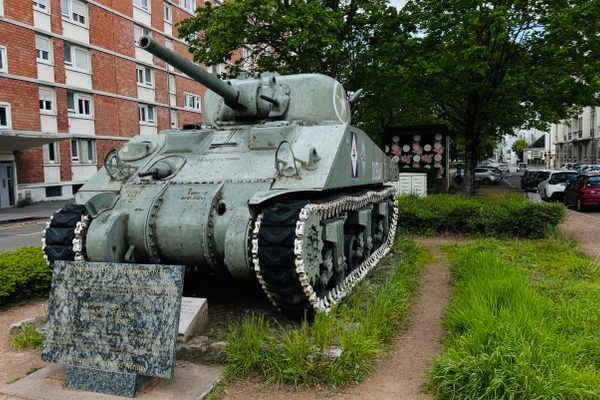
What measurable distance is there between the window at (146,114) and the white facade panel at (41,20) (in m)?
8.64

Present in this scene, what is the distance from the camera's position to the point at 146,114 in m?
34.2

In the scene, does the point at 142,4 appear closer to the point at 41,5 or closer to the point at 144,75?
the point at 144,75

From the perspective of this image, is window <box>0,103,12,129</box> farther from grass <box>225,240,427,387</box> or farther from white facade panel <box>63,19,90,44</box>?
grass <box>225,240,427,387</box>

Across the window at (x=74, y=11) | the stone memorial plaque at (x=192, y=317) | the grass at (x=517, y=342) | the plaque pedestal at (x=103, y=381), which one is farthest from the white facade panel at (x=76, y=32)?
the plaque pedestal at (x=103, y=381)

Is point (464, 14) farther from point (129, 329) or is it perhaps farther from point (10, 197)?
point (10, 197)

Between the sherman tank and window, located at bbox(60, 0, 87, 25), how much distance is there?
23.6 m

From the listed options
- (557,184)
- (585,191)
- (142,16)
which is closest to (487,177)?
(557,184)

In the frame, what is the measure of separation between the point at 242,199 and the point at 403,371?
2267mm

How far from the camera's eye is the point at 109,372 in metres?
4.31

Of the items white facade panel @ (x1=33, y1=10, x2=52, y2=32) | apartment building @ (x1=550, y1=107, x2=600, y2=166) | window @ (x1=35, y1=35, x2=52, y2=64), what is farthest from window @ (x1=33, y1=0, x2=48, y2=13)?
apartment building @ (x1=550, y1=107, x2=600, y2=166)

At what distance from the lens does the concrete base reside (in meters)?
4.25

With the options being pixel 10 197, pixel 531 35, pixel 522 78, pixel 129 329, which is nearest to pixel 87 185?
pixel 129 329

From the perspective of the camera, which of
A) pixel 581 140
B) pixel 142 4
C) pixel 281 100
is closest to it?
pixel 281 100

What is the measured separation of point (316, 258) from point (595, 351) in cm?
255
